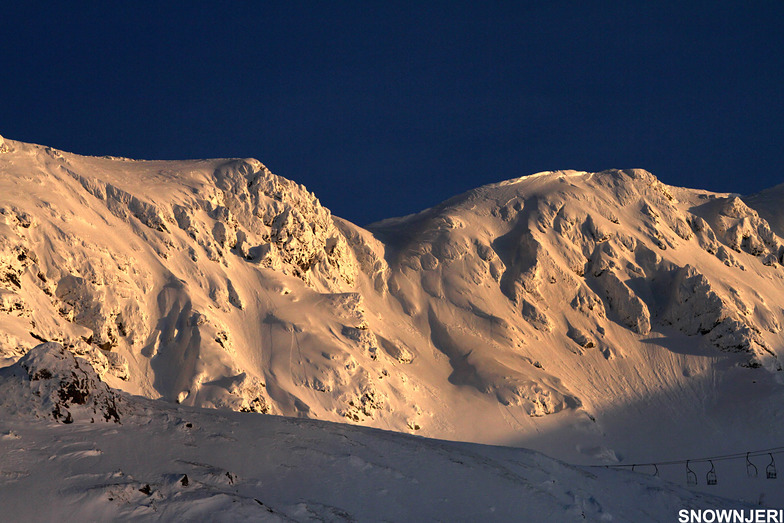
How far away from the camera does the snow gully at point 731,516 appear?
74.0 feet

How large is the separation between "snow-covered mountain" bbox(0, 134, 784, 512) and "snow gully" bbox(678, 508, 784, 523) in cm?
3958

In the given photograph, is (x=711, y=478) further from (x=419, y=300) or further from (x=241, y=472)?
(x=241, y=472)

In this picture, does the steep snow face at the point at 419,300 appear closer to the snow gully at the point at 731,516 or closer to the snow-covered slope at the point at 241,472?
the snow-covered slope at the point at 241,472

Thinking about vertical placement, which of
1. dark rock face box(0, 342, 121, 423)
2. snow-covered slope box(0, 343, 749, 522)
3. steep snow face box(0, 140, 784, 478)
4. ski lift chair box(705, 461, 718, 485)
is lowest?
ski lift chair box(705, 461, 718, 485)

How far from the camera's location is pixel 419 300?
8569cm

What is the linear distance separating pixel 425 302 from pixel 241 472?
226ft

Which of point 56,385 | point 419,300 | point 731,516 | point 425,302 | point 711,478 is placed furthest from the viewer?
point 419,300

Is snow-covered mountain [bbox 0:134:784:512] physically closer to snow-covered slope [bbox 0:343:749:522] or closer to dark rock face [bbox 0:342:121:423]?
dark rock face [bbox 0:342:121:423]

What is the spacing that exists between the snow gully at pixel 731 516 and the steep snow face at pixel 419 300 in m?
38.6

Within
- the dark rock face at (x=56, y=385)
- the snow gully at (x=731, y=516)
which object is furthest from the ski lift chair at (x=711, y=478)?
the dark rock face at (x=56, y=385)

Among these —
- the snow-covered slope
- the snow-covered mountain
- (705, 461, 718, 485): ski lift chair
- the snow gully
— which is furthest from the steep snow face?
the snow gully

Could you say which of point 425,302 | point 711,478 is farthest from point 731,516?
point 425,302

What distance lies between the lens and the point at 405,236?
9575 cm

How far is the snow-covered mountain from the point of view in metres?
60.2
